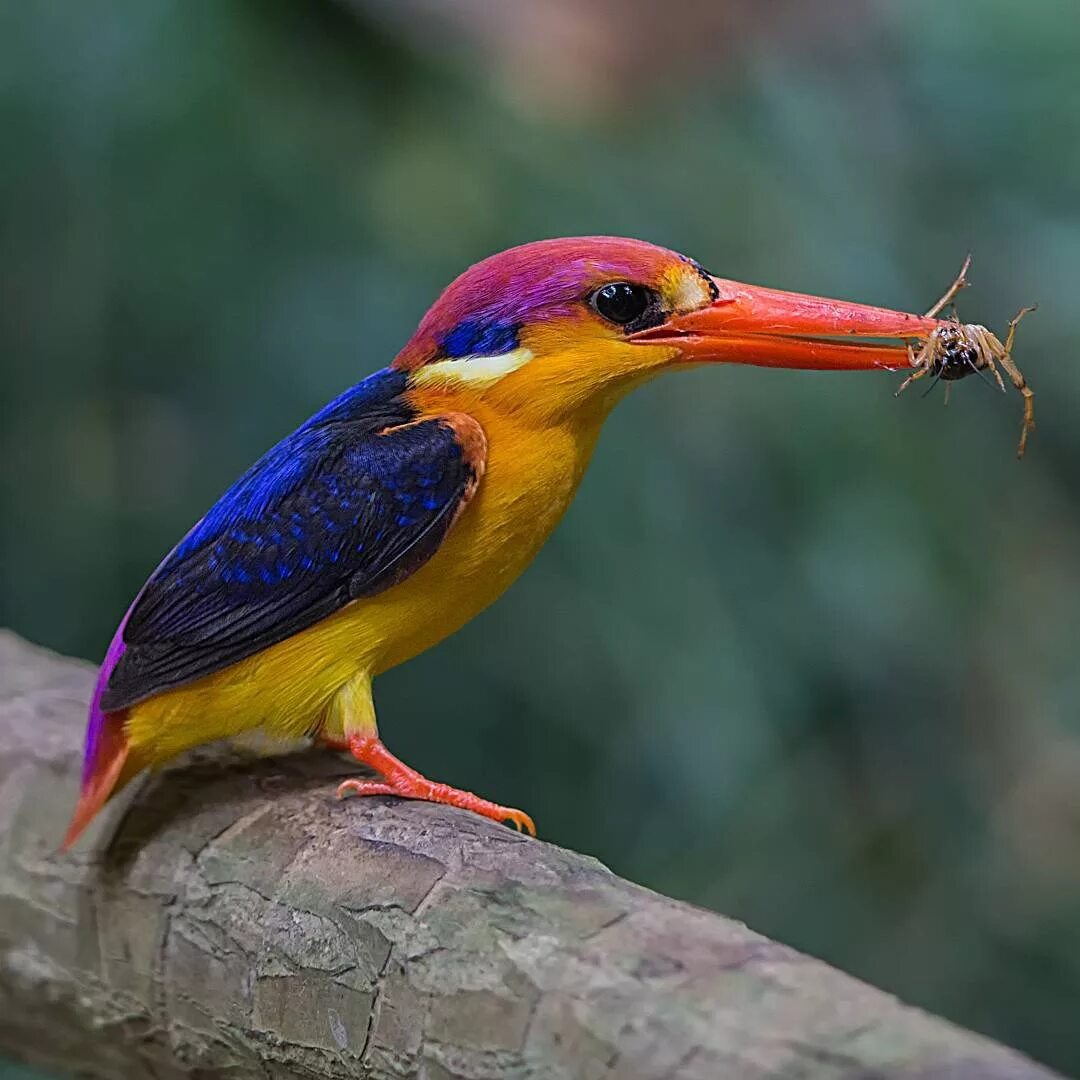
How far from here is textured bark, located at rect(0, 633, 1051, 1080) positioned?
924 mm

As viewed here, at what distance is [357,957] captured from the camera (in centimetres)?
120

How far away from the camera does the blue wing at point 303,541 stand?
136 cm

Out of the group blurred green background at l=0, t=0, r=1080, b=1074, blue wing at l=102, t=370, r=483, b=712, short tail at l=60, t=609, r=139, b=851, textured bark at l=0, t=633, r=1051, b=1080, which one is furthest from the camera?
blurred green background at l=0, t=0, r=1080, b=1074

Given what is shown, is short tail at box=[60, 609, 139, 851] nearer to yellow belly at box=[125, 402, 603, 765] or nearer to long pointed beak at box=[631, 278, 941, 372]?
yellow belly at box=[125, 402, 603, 765]

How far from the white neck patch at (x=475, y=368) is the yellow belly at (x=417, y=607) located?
1.3 inches

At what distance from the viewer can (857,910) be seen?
7.48 ft

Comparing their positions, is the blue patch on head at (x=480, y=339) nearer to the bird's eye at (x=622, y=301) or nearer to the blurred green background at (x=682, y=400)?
the bird's eye at (x=622, y=301)

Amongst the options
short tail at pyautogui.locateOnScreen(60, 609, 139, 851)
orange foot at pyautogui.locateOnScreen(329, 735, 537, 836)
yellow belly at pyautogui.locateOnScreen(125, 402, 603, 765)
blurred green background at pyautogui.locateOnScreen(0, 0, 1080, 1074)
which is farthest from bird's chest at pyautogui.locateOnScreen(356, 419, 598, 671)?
blurred green background at pyautogui.locateOnScreen(0, 0, 1080, 1074)

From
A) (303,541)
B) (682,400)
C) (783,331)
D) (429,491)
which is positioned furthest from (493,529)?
(682,400)

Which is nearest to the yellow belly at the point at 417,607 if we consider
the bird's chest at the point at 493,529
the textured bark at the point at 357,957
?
the bird's chest at the point at 493,529

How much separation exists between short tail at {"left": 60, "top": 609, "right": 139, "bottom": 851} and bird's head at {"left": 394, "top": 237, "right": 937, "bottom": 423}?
1.70 ft

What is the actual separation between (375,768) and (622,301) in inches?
22.2

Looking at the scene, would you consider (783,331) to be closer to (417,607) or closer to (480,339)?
(480,339)

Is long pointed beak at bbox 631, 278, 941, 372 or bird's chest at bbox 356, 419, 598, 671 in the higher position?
long pointed beak at bbox 631, 278, 941, 372
